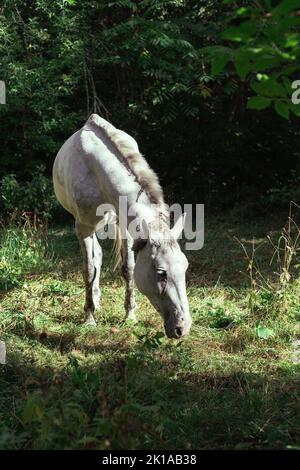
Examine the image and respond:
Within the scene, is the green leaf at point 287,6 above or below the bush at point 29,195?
above

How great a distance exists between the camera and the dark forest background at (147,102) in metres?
8.49

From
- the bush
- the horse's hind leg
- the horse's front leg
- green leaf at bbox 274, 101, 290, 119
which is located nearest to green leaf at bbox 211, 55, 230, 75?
green leaf at bbox 274, 101, 290, 119

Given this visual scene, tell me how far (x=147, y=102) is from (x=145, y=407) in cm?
737

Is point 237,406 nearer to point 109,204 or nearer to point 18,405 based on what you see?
point 18,405

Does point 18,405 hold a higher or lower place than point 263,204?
higher

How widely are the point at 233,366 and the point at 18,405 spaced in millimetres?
1495

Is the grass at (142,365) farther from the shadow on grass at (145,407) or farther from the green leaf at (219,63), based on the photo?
the green leaf at (219,63)

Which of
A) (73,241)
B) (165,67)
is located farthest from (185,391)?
(165,67)

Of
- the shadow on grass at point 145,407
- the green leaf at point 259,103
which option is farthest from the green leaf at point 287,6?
the shadow on grass at point 145,407

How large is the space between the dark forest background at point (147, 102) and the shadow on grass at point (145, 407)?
4997 mm

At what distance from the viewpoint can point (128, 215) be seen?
13.8 feet

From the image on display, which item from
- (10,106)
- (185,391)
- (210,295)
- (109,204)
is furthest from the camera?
(10,106)

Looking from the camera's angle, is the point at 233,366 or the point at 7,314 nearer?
the point at 233,366

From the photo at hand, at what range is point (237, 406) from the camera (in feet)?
11.0
